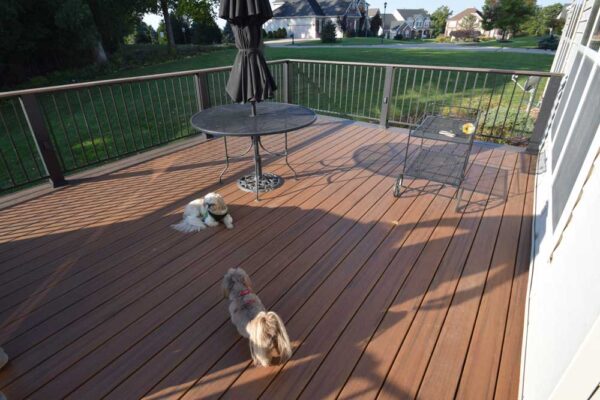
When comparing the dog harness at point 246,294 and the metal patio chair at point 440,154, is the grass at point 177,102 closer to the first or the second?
the metal patio chair at point 440,154

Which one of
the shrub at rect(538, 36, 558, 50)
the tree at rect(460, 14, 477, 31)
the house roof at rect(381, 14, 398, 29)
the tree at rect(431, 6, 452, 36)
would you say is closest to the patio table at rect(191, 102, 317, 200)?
the shrub at rect(538, 36, 558, 50)

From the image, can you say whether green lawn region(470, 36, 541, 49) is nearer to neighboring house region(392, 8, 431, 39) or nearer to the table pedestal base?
the table pedestal base

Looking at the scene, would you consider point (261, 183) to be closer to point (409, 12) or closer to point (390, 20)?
point (390, 20)

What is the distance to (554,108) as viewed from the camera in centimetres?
391

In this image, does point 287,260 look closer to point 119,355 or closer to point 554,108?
point 119,355

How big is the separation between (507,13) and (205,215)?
131 ft

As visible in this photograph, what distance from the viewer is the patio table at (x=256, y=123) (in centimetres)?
289

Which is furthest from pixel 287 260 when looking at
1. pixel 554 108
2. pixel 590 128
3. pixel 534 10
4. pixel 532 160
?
pixel 534 10

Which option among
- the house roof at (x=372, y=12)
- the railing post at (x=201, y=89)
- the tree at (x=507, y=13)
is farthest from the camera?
the house roof at (x=372, y=12)

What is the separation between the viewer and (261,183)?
3.50m

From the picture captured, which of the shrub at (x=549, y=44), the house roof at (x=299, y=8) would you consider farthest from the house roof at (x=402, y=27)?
the shrub at (x=549, y=44)

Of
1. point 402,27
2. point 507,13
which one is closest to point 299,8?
point 507,13

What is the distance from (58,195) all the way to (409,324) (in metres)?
3.53

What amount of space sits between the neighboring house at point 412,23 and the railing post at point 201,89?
2288 inches
